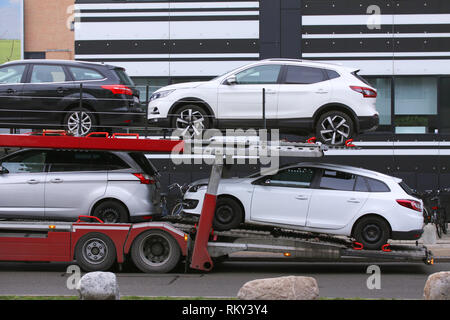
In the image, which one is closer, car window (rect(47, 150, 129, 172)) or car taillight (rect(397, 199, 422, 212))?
car taillight (rect(397, 199, 422, 212))

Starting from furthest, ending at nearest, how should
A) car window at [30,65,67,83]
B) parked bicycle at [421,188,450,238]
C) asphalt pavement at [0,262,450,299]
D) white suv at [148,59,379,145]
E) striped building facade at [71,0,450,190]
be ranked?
striped building facade at [71,0,450,190] → parked bicycle at [421,188,450,238] → car window at [30,65,67,83] → white suv at [148,59,379,145] → asphalt pavement at [0,262,450,299]

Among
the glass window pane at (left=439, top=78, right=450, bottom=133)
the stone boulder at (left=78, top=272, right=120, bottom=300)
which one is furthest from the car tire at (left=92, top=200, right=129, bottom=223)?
the glass window pane at (left=439, top=78, right=450, bottom=133)

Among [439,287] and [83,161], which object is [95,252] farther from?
[439,287]

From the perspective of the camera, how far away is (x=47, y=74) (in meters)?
12.5

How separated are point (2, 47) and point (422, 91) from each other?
1473cm

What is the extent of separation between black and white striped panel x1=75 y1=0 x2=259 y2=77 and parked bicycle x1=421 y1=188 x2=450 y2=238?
6.08 meters

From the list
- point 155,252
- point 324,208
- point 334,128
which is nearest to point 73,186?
point 155,252

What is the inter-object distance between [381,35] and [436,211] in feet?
17.6

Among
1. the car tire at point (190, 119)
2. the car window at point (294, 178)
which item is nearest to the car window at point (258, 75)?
the car tire at point (190, 119)

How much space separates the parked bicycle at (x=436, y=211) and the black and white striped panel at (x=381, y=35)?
151 inches

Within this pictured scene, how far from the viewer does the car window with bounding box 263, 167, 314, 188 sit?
38.4ft

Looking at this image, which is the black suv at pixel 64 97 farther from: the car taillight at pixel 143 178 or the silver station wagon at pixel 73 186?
the car taillight at pixel 143 178

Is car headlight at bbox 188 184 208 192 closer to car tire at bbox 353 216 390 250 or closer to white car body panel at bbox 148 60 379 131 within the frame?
white car body panel at bbox 148 60 379 131
